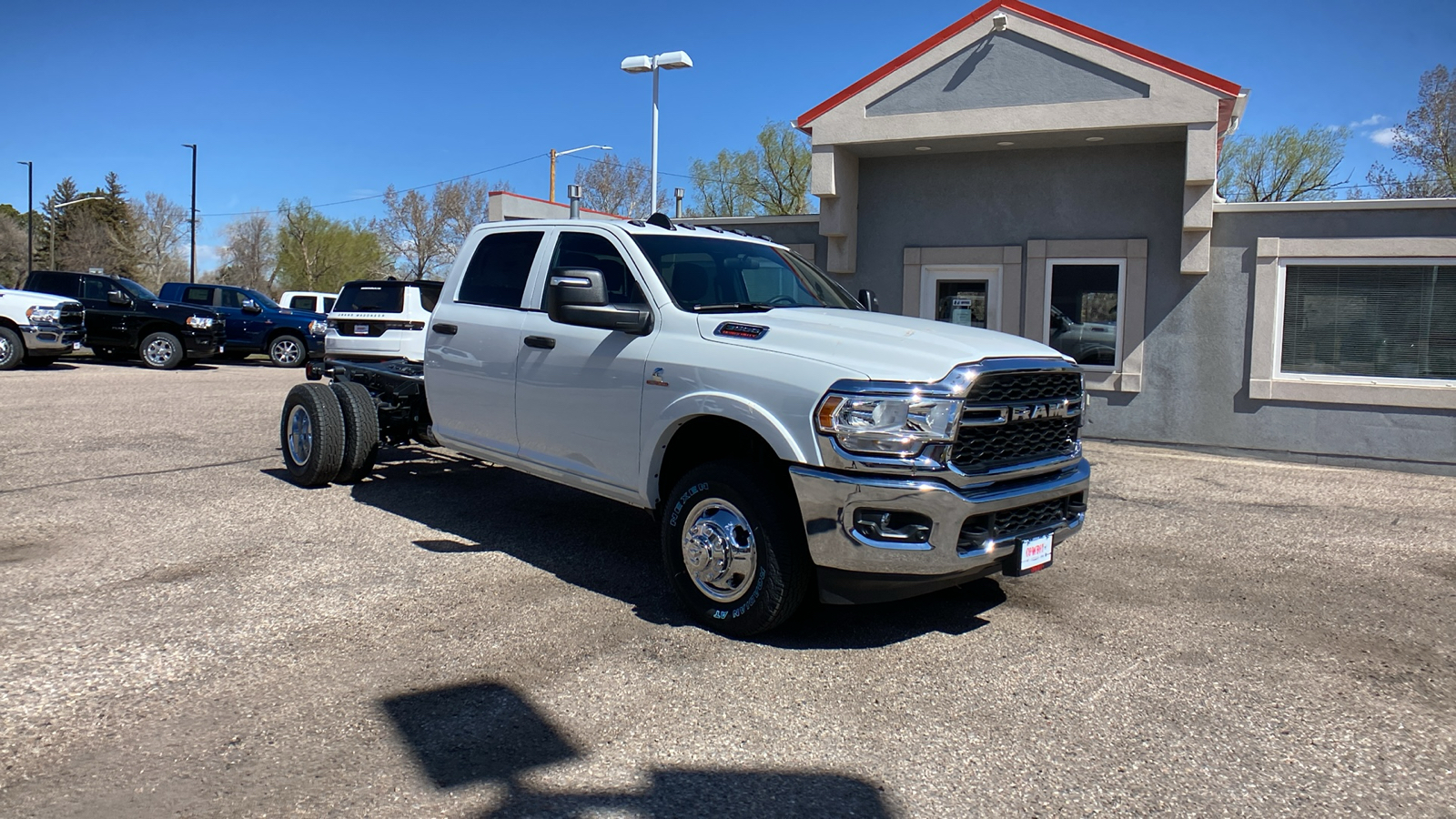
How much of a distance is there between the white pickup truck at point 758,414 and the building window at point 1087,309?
6520 millimetres

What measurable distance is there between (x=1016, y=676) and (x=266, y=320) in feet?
73.9

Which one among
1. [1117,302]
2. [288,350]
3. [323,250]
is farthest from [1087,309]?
[323,250]

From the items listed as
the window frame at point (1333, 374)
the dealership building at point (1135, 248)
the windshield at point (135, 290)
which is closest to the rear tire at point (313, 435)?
the dealership building at point (1135, 248)

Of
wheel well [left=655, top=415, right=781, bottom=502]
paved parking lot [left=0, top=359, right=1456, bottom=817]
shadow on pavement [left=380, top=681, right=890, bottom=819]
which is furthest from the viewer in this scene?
wheel well [left=655, top=415, right=781, bottom=502]

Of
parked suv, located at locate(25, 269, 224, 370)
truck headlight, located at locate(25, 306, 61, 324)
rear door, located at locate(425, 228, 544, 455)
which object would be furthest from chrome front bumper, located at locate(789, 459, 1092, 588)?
parked suv, located at locate(25, 269, 224, 370)

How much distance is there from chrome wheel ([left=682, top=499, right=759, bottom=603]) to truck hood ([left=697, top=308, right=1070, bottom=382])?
80 cm

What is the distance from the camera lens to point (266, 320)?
2320 centimetres

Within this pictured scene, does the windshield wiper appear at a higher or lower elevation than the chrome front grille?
higher

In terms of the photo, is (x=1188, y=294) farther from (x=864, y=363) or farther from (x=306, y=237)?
(x=306, y=237)

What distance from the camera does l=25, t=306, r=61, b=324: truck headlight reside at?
17.8 m

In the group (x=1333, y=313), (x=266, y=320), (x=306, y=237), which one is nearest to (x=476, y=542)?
(x=1333, y=313)

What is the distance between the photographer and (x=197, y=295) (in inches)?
898

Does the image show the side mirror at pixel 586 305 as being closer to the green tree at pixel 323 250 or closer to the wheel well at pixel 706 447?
the wheel well at pixel 706 447

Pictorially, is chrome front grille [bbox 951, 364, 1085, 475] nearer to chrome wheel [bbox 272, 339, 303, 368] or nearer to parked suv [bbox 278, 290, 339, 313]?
chrome wheel [bbox 272, 339, 303, 368]
